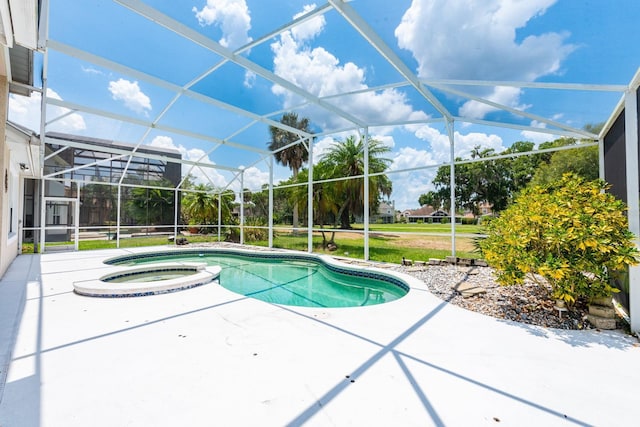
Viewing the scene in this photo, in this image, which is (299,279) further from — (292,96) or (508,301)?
(292,96)

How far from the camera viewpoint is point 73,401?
6.18 feet

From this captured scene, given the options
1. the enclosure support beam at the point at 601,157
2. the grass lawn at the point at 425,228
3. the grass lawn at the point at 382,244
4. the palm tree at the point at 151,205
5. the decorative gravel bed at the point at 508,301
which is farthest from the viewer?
the palm tree at the point at 151,205

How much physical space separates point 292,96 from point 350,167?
6.38m

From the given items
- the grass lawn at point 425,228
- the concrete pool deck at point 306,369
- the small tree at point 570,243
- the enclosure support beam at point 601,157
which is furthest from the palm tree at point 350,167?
the concrete pool deck at point 306,369

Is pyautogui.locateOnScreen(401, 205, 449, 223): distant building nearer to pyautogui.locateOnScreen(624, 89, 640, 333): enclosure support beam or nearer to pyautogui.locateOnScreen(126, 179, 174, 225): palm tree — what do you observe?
pyautogui.locateOnScreen(624, 89, 640, 333): enclosure support beam

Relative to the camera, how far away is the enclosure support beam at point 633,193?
9.88 ft

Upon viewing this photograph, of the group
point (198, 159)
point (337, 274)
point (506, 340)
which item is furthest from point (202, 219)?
point (506, 340)

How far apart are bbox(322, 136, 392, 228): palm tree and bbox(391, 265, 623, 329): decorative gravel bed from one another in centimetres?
669

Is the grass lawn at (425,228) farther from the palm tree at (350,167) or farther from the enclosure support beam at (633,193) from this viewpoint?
the palm tree at (350,167)

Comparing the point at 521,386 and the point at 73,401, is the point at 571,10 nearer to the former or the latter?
the point at 521,386

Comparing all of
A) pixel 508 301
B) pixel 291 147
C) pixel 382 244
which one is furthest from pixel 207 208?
pixel 508 301

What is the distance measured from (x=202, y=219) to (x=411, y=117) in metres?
12.0

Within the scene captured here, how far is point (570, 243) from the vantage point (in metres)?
3.08

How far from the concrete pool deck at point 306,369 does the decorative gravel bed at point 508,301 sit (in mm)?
245
